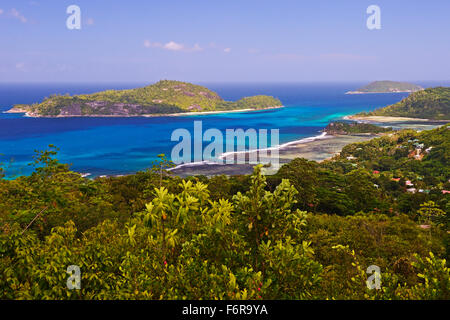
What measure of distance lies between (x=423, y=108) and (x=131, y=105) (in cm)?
14652

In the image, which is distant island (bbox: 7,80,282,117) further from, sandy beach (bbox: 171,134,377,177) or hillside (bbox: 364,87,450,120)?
sandy beach (bbox: 171,134,377,177)

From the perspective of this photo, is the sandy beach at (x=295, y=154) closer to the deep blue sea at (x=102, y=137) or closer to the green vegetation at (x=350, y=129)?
the green vegetation at (x=350, y=129)

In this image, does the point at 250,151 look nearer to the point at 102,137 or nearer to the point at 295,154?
the point at 295,154

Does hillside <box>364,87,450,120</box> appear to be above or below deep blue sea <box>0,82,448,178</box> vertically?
above

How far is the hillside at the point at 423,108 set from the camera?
137250 millimetres

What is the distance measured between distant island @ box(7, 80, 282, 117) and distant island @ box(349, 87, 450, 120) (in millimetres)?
66549

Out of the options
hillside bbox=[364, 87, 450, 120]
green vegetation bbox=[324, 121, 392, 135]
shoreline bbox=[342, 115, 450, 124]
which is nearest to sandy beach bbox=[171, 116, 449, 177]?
shoreline bbox=[342, 115, 450, 124]

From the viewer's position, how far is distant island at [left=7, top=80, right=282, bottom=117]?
151 m

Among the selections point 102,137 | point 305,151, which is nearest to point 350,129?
point 305,151

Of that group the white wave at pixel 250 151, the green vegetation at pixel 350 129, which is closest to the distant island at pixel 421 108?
the green vegetation at pixel 350 129

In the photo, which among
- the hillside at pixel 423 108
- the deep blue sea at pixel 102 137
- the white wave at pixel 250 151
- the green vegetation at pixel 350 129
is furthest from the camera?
the hillside at pixel 423 108

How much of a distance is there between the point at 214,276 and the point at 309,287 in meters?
1.75

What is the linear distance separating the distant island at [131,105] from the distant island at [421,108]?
218ft
